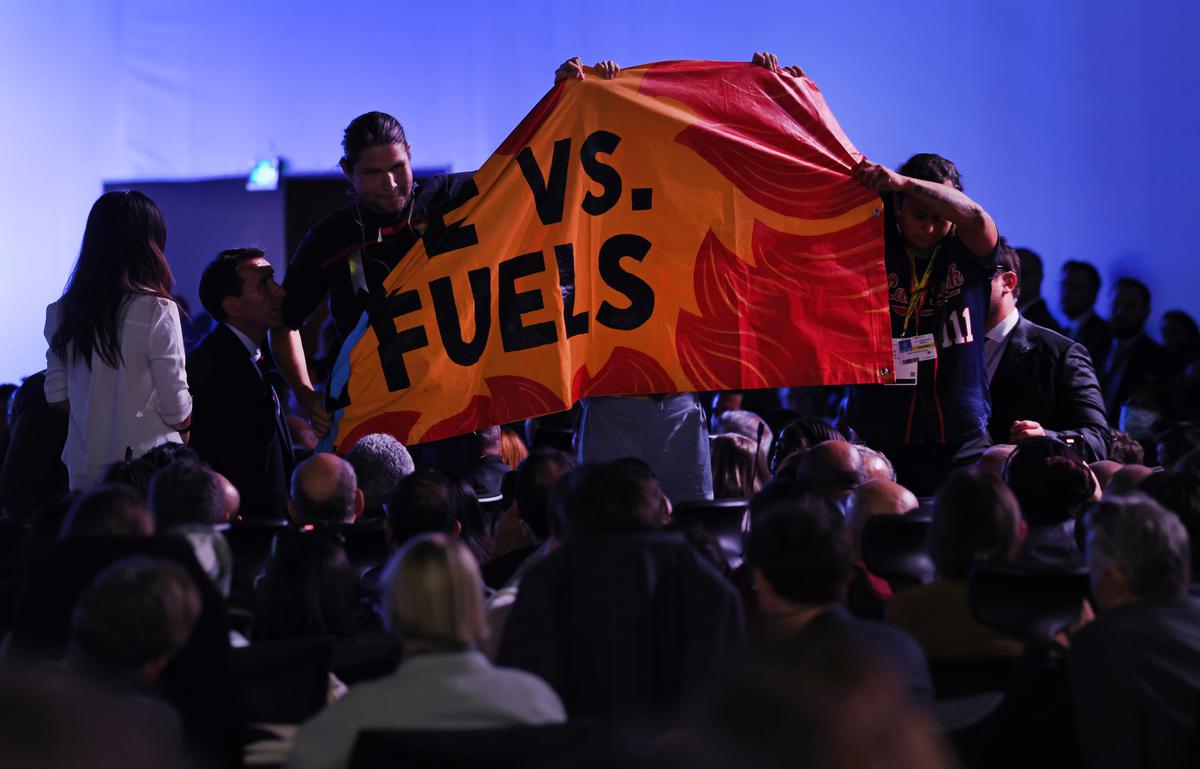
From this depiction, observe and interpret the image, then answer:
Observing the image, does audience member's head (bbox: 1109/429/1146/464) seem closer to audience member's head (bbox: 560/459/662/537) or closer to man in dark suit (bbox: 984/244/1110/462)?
man in dark suit (bbox: 984/244/1110/462)

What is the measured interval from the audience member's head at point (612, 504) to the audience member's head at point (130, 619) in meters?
0.81

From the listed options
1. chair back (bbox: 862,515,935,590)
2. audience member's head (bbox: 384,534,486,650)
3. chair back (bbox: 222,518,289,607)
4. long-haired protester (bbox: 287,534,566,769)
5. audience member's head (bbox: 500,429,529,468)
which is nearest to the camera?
long-haired protester (bbox: 287,534,566,769)

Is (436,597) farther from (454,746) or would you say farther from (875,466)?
(875,466)

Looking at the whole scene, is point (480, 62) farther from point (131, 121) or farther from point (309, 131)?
point (131, 121)

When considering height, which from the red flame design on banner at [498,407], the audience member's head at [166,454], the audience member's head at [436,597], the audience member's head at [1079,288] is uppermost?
the audience member's head at [1079,288]

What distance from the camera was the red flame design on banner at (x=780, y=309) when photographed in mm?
4816

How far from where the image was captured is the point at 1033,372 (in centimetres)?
527

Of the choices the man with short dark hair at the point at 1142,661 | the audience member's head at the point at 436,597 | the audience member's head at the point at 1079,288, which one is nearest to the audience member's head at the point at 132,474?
the audience member's head at the point at 436,597

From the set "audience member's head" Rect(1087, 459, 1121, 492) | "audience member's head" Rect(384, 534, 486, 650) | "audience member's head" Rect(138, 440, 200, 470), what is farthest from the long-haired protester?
"audience member's head" Rect(1087, 459, 1121, 492)

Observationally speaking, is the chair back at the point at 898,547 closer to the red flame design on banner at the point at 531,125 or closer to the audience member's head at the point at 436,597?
the audience member's head at the point at 436,597

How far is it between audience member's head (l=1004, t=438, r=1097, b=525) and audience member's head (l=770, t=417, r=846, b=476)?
1.10 metres

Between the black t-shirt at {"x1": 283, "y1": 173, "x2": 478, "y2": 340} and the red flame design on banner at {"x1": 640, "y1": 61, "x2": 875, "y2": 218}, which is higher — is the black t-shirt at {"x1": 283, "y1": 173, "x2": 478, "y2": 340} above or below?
below

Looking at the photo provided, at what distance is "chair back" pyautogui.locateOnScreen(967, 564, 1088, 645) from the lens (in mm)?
2730

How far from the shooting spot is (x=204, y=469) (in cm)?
337
